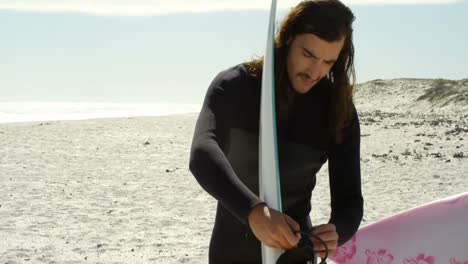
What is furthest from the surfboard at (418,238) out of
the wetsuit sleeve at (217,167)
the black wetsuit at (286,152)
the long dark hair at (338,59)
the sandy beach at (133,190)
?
the sandy beach at (133,190)

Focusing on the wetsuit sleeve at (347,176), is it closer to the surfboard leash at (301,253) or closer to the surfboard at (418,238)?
the surfboard leash at (301,253)

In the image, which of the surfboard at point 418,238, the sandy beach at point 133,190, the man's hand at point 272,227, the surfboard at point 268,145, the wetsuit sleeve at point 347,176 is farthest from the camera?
the sandy beach at point 133,190

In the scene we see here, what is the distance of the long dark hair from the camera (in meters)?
1.87

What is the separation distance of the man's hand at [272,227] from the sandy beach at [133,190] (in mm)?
4433

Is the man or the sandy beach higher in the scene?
the man

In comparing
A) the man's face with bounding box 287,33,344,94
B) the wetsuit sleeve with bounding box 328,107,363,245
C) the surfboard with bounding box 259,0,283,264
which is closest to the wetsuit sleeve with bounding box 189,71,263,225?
the surfboard with bounding box 259,0,283,264

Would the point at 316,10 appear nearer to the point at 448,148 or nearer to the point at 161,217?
the point at 161,217

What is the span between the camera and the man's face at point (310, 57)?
6.14 ft

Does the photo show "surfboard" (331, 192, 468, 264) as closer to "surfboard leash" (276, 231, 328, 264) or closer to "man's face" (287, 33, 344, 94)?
"man's face" (287, 33, 344, 94)

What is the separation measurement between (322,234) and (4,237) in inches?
224

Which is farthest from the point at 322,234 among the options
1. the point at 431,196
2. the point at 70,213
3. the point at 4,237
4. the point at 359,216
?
the point at 431,196

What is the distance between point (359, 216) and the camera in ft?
6.53

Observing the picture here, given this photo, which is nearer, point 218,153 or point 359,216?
point 218,153

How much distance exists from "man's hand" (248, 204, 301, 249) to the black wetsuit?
28 cm
